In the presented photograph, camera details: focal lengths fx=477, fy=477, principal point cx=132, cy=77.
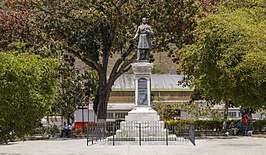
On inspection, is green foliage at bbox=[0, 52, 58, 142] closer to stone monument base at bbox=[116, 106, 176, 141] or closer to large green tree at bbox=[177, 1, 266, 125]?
stone monument base at bbox=[116, 106, 176, 141]

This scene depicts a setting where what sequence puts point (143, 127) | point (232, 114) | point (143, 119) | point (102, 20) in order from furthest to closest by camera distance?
point (232, 114)
point (102, 20)
point (143, 119)
point (143, 127)

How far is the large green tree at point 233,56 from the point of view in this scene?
24.3 meters

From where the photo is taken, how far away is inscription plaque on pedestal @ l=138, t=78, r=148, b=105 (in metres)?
27.0

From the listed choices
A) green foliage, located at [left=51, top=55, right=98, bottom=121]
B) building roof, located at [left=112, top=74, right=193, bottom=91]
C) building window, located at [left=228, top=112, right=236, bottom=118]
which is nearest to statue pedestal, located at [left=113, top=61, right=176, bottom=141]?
green foliage, located at [left=51, top=55, right=98, bottom=121]

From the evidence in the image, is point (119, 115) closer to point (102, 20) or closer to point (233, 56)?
point (102, 20)

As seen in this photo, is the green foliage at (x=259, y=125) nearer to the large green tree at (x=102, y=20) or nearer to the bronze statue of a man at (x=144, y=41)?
the large green tree at (x=102, y=20)

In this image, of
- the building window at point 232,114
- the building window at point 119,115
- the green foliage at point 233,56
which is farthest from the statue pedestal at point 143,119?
the building window at point 232,114

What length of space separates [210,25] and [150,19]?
725 cm

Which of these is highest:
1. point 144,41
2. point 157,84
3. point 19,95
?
point 144,41

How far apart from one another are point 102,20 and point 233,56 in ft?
39.0

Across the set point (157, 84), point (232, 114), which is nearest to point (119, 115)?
point (157, 84)

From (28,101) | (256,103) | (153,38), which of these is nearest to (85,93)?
(153,38)

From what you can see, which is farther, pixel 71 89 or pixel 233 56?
pixel 71 89

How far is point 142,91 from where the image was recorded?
26984 mm
